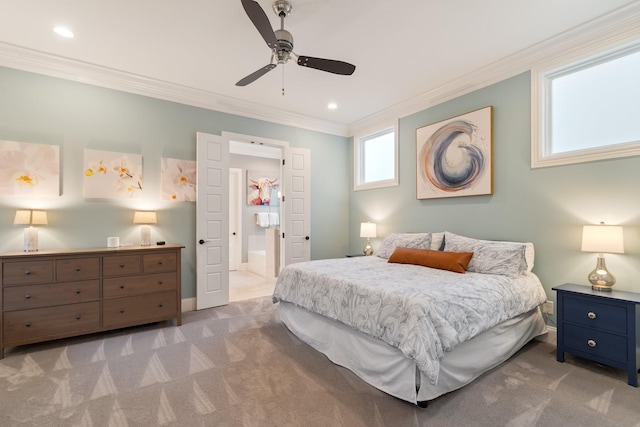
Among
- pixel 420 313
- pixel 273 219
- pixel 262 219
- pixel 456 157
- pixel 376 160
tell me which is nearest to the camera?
pixel 420 313

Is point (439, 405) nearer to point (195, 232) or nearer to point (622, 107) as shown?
point (622, 107)

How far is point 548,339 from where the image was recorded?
2865 millimetres

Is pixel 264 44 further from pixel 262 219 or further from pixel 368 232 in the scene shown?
pixel 262 219

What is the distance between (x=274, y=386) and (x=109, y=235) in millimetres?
2723

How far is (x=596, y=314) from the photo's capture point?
230 centimetres

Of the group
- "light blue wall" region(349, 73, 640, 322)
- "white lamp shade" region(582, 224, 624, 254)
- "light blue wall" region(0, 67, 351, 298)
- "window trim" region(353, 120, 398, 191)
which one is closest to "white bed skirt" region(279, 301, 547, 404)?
"light blue wall" region(349, 73, 640, 322)

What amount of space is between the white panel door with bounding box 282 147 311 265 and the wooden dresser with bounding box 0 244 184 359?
1784mm

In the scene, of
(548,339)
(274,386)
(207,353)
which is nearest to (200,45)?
(207,353)

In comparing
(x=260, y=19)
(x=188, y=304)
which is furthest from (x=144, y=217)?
(x=260, y=19)

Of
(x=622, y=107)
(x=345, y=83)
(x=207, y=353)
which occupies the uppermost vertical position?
(x=345, y=83)

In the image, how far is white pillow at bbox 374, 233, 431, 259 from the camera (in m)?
3.69

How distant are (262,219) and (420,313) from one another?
561 centimetres

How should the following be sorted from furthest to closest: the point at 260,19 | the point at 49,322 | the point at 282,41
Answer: the point at 49,322
the point at 282,41
the point at 260,19

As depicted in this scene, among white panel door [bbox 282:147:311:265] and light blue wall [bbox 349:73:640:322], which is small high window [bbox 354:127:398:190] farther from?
white panel door [bbox 282:147:311:265]
